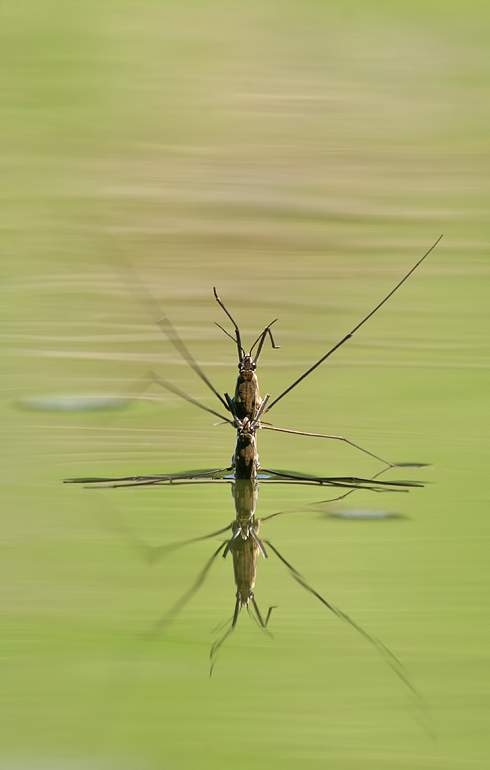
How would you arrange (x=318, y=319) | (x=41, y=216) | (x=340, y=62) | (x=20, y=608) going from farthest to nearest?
1. (x=340, y=62)
2. (x=41, y=216)
3. (x=318, y=319)
4. (x=20, y=608)

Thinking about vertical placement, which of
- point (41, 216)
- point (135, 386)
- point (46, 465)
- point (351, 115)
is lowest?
point (46, 465)

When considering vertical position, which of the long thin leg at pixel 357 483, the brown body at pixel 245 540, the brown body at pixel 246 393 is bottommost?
the brown body at pixel 245 540

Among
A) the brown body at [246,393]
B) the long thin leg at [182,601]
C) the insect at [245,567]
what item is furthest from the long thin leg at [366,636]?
the brown body at [246,393]

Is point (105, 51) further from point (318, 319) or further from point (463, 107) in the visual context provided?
point (318, 319)

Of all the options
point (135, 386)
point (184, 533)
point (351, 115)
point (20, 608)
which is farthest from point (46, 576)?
point (351, 115)

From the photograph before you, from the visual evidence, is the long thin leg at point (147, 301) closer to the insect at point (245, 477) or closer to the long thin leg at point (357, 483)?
the insect at point (245, 477)

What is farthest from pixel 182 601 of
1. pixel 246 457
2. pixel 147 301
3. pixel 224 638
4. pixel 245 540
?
pixel 147 301

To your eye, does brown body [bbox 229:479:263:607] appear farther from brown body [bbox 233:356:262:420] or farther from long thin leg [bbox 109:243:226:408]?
long thin leg [bbox 109:243:226:408]

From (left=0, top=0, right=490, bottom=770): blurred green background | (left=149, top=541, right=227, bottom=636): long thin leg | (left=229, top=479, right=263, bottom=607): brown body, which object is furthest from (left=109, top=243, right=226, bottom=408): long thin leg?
(left=149, top=541, right=227, bottom=636): long thin leg

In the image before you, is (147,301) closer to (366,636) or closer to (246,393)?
(246,393)
